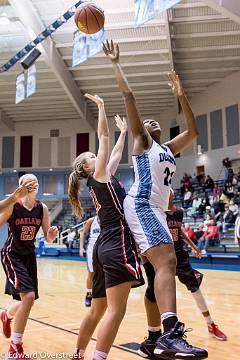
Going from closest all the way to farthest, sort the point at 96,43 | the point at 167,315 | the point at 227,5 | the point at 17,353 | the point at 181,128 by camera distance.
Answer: the point at 167,315 → the point at 17,353 → the point at 227,5 → the point at 96,43 → the point at 181,128

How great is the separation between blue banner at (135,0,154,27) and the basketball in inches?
168

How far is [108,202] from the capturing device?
2.86 metres

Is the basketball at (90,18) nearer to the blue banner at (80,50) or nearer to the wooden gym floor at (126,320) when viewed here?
the wooden gym floor at (126,320)

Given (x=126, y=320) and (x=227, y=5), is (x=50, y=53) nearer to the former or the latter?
(x=227, y=5)

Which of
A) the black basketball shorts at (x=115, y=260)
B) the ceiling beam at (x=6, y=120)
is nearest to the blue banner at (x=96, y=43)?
the black basketball shorts at (x=115, y=260)

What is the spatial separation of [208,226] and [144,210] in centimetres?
1118

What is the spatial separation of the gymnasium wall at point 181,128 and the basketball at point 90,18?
16.1m

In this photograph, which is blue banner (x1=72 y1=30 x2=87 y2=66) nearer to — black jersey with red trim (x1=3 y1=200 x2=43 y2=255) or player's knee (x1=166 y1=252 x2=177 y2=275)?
black jersey with red trim (x1=3 y1=200 x2=43 y2=255)

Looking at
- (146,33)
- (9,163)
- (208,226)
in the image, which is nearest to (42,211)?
(208,226)

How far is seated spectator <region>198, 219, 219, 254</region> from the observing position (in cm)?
1322

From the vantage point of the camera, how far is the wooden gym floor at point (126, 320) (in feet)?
12.3

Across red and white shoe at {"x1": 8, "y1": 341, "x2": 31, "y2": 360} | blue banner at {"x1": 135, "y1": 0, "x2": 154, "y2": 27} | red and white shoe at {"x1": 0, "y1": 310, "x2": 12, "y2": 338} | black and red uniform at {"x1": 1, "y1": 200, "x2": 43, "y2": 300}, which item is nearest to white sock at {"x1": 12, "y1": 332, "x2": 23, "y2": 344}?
red and white shoe at {"x1": 8, "y1": 341, "x2": 31, "y2": 360}

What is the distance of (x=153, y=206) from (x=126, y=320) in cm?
286

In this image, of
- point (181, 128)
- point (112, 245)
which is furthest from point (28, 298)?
point (181, 128)
